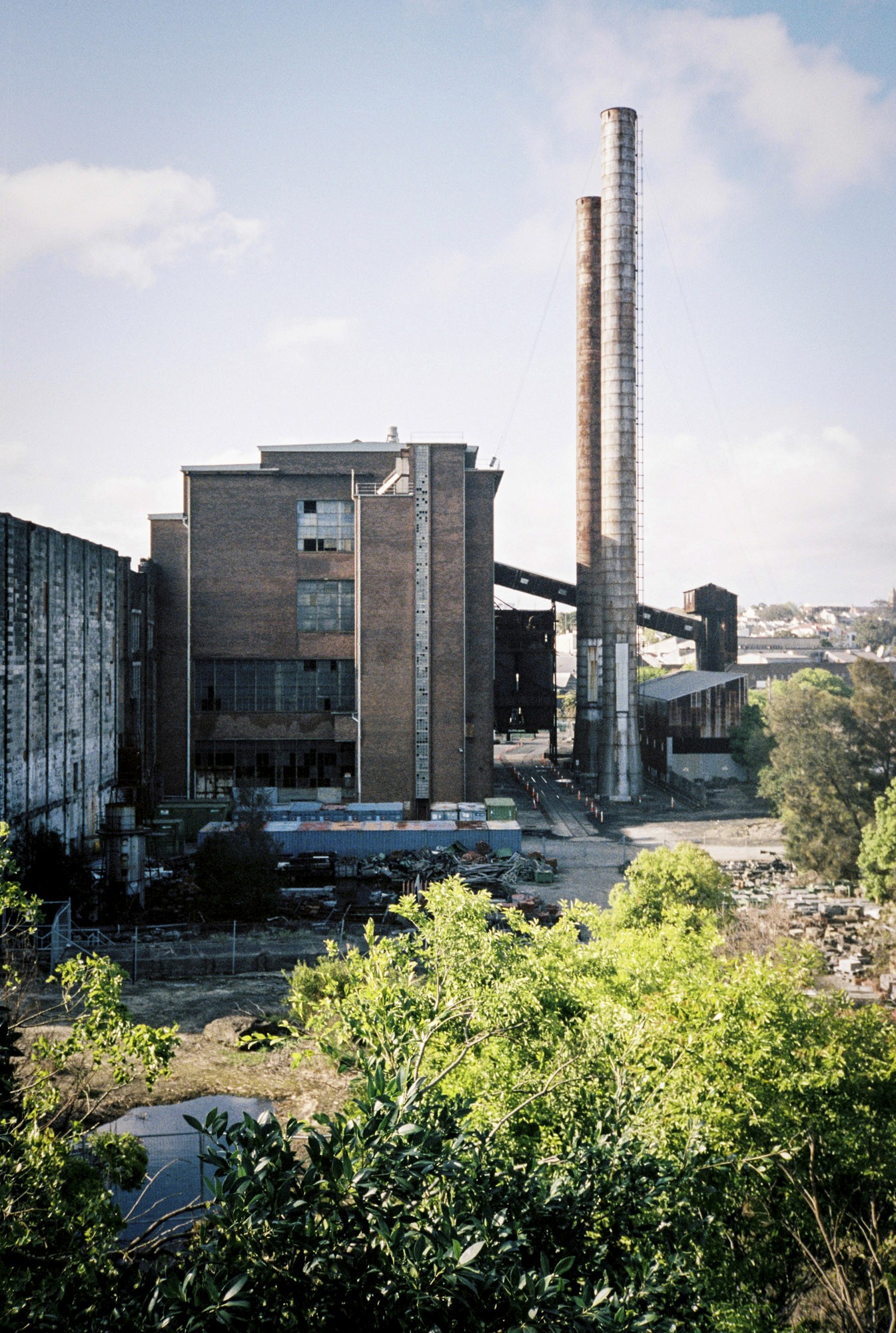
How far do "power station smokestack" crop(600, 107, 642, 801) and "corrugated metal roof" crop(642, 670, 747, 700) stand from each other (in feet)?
20.8

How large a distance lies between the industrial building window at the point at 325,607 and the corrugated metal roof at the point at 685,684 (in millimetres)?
20150

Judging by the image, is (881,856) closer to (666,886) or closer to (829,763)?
(829,763)

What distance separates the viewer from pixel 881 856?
29.4 metres

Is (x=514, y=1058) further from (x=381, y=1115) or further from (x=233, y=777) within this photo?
(x=233, y=777)

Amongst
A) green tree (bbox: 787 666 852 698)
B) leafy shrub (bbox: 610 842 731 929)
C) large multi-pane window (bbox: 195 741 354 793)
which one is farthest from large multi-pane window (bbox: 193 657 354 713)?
green tree (bbox: 787 666 852 698)

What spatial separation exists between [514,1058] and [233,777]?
35409mm

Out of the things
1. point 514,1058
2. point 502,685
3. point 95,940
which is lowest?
point 95,940

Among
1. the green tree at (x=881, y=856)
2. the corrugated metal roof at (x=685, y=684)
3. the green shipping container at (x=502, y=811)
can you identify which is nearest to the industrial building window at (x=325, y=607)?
the green shipping container at (x=502, y=811)

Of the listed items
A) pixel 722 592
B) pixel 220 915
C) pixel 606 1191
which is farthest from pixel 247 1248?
pixel 722 592

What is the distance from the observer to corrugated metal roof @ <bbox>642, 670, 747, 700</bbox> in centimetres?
5334

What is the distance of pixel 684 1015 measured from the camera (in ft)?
38.9

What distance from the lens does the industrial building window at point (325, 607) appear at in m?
44.5

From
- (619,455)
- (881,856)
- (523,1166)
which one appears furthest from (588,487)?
(523,1166)

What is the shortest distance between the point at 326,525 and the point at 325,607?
3.84m
